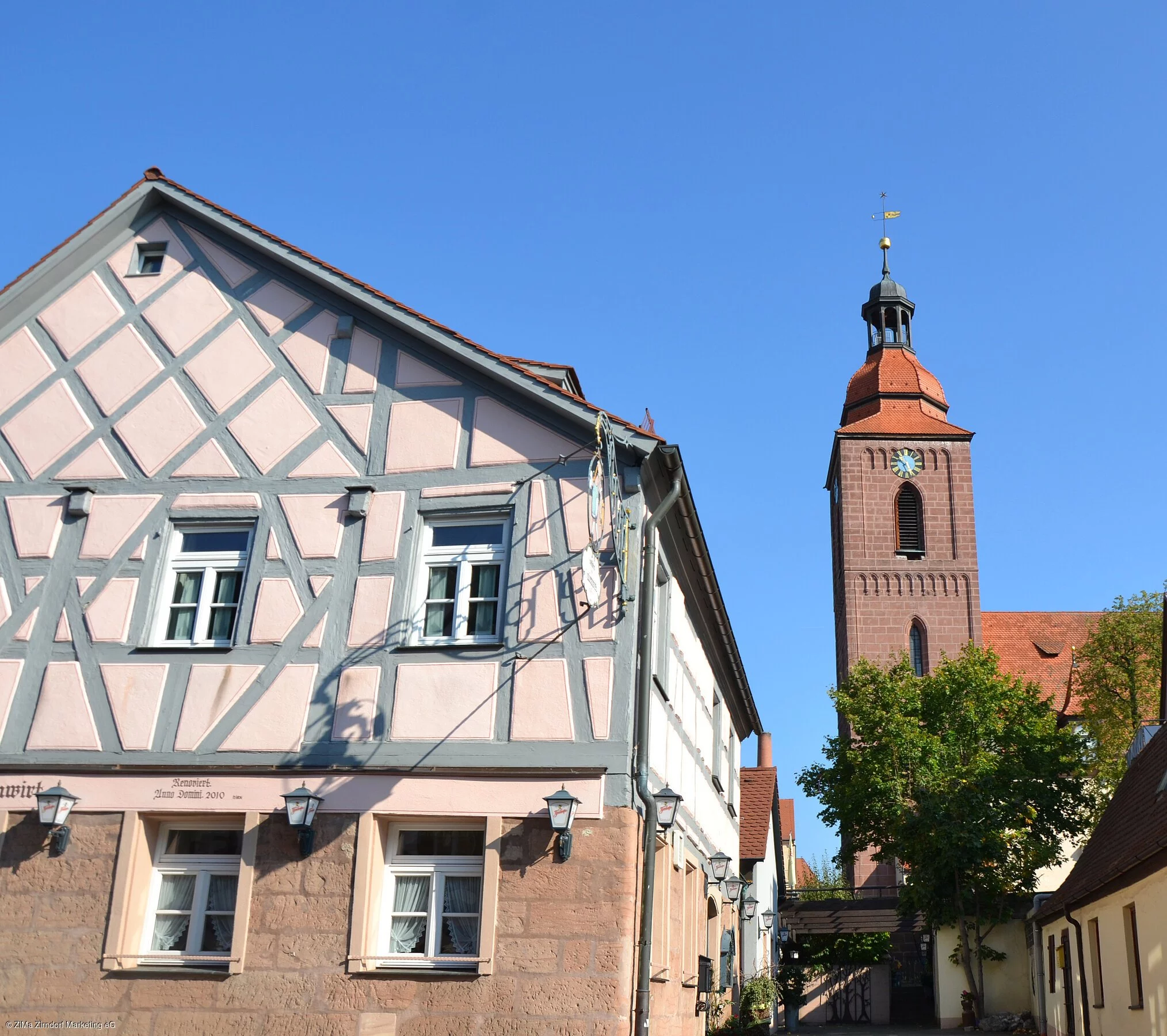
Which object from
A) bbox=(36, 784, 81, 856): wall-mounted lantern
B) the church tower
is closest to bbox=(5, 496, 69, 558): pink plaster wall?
bbox=(36, 784, 81, 856): wall-mounted lantern

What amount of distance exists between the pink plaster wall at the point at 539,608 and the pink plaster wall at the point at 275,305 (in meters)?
3.85

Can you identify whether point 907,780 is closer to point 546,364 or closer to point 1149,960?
point 1149,960

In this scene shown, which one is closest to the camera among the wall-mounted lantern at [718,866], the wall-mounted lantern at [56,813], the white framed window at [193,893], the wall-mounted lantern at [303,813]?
the wall-mounted lantern at [303,813]

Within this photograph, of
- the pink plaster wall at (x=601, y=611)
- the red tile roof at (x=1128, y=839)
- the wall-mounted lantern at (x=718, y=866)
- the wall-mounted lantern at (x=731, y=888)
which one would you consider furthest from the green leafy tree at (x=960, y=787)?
the pink plaster wall at (x=601, y=611)

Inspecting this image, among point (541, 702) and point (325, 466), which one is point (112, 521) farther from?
point (541, 702)

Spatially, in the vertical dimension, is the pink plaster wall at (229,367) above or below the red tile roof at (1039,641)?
below

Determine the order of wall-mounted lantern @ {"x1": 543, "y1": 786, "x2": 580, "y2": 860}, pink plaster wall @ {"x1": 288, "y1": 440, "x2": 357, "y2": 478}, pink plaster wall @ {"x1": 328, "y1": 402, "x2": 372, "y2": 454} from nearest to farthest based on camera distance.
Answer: wall-mounted lantern @ {"x1": 543, "y1": 786, "x2": 580, "y2": 860} → pink plaster wall @ {"x1": 288, "y1": 440, "x2": 357, "y2": 478} → pink plaster wall @ {"x1": 328, "y1": 402, "x2": 372, "y2": 454}

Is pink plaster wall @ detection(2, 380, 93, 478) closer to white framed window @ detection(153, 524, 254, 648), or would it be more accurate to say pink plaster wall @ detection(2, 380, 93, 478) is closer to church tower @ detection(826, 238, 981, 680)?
white framed window @ detection(153, 524, 254, 648)

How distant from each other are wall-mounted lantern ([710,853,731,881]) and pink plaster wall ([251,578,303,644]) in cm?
737

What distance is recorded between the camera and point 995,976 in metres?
31.1

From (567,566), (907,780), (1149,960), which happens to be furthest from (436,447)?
(907,780)

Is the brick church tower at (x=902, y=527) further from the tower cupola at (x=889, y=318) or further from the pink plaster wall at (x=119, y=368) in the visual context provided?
the pink plaster wall at (x=119, y=368)

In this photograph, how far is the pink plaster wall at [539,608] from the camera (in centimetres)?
1104

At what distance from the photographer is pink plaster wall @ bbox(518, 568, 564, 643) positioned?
36.2 ft
